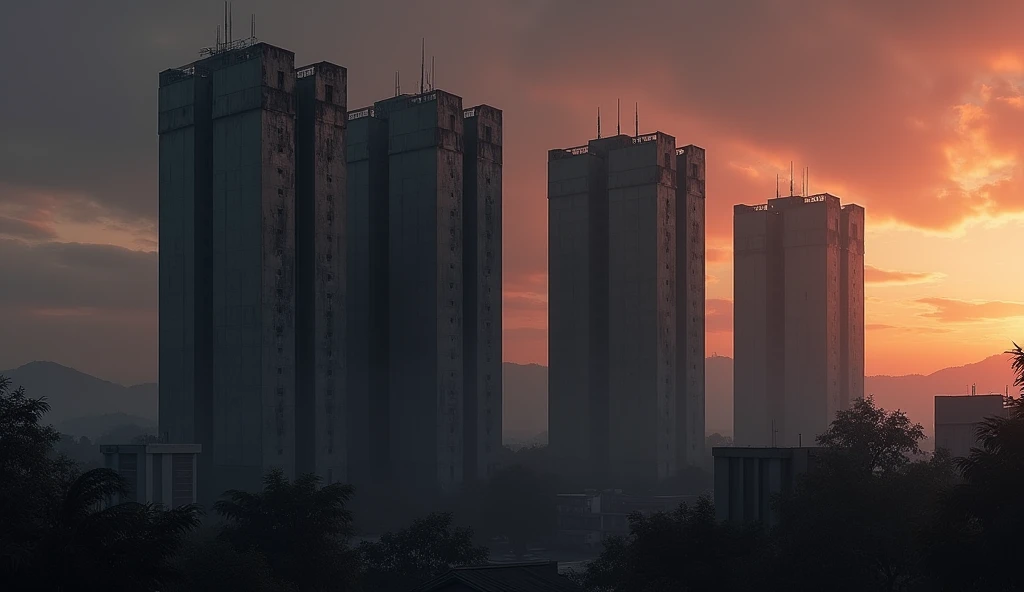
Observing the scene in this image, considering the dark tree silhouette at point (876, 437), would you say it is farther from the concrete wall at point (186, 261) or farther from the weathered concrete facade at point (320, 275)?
the concrete wall at point (186, 261)

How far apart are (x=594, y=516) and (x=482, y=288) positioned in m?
38.8

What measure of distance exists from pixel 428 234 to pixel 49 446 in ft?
456

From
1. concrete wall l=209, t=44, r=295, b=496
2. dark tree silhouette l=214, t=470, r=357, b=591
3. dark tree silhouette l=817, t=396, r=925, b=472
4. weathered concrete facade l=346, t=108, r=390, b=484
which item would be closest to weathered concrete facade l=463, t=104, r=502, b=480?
weathered concrete facade l=346, t=108, r=390, b=484

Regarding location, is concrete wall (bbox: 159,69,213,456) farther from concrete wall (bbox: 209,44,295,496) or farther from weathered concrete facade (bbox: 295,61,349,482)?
weathered concrete facade (bbox: 295,61,349,482)

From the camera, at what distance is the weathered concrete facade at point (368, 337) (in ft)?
620

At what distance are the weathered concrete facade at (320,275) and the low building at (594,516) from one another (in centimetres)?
3404

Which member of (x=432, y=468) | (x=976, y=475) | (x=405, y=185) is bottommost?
→ (x=432, y=468)

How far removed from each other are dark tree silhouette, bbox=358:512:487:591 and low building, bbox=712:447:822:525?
93.5 ft

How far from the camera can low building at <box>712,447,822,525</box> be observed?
69.8 m

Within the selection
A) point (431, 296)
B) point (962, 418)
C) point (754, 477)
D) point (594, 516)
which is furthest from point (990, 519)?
point (431, 296)

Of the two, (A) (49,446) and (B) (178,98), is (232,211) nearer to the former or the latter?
(B) (178,98)

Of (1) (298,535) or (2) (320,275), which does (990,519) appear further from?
(2) (320,275)

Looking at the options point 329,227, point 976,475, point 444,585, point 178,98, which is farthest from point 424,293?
point 976,475

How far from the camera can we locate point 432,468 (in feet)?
593
